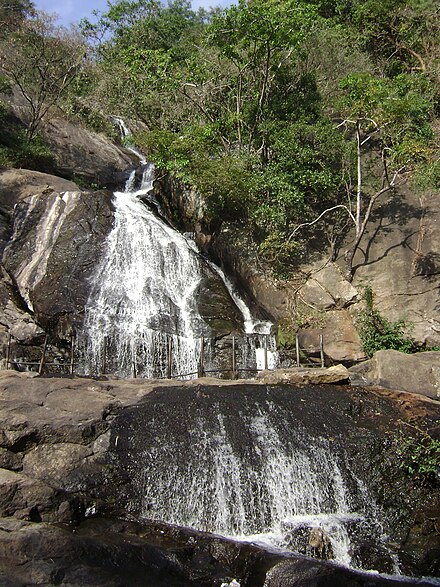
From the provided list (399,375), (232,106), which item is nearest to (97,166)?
(232,106)

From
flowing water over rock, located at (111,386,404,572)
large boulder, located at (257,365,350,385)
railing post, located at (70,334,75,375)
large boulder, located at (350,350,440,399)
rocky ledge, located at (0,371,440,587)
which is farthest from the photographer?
railing post, located at (70,334,75,375)

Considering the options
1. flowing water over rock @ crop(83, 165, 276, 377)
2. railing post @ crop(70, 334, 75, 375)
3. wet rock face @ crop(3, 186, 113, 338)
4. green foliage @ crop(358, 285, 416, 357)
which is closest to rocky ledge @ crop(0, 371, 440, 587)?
railing post @ crop(70, 334, 75, 375)

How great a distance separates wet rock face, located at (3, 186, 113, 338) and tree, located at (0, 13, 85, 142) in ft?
23.3

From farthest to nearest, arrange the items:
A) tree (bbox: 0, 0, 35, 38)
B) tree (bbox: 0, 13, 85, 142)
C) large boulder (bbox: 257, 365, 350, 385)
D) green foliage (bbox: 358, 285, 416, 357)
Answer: tree (bbox: 0, 0, 35, 38) < tree (bbox: 0, 13, 85, 142) < green foliage (bbox: 358, 285, 416, 357) < large boulder (bbox: 257, 365, 350, 385)

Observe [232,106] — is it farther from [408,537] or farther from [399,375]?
[408,537]

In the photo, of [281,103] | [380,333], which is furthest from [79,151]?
[380,333]

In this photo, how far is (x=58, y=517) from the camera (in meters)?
8.66

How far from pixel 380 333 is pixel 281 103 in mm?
12533

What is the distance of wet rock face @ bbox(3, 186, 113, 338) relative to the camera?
17734 mm

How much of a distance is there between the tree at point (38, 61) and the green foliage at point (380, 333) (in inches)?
722

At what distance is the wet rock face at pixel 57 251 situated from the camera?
17.7 metres

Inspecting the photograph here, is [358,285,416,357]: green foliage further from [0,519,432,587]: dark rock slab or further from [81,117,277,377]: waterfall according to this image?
[0,519,432,587]: dark rock slab

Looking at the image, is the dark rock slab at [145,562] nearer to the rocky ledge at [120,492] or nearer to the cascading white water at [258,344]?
the rocky ledge at [120,492]

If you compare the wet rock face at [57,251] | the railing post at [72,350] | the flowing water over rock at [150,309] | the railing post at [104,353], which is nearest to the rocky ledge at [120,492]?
the railing post at [72,350]
